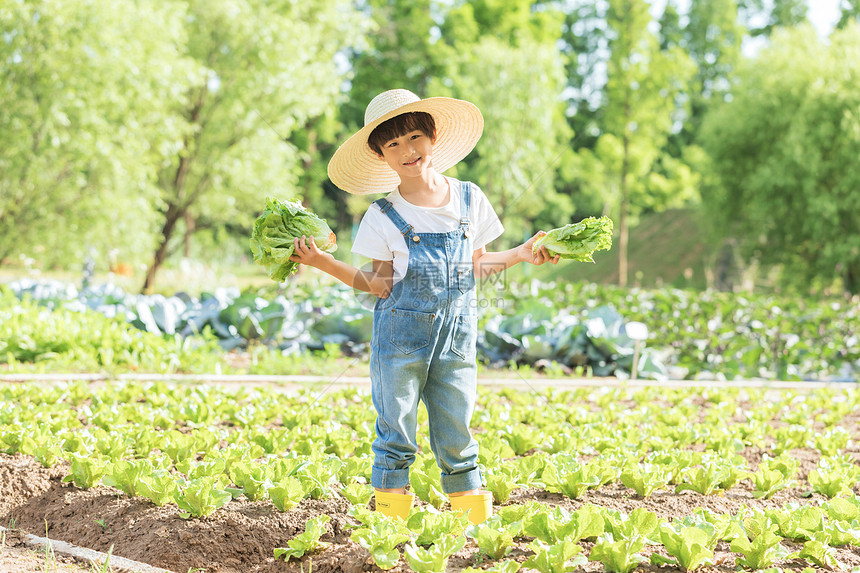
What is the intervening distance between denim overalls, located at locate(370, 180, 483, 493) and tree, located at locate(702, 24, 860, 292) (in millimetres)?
15186

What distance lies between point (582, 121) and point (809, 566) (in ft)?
110

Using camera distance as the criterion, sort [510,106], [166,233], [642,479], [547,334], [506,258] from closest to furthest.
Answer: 1. [506,258]
2. [642,479]
3. [547,334]
4. [166,233]
5. [510,106]

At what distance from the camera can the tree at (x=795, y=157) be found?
16.5 metres

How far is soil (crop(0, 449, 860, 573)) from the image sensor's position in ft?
7.88

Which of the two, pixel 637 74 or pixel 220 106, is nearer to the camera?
pixel 220 106

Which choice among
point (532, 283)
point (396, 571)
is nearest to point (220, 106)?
point (532, 283)

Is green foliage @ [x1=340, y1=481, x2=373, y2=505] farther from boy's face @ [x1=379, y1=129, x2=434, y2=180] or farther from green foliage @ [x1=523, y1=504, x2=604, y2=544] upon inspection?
boy's face @ [x1=379, y1=129, x2=434, y2=180]

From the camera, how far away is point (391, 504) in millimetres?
2584

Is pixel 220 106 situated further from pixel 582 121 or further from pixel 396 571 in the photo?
pixel 582 121

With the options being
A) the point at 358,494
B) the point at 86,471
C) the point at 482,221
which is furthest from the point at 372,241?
the point at 86,471

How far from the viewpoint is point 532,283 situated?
37.4 ft

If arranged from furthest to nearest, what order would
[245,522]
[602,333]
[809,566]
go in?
1. [602,333]
2. [245,522]
3. [809,566]

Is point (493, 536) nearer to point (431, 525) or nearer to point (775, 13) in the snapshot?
point (431, 525)

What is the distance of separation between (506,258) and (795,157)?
54.8 feet
